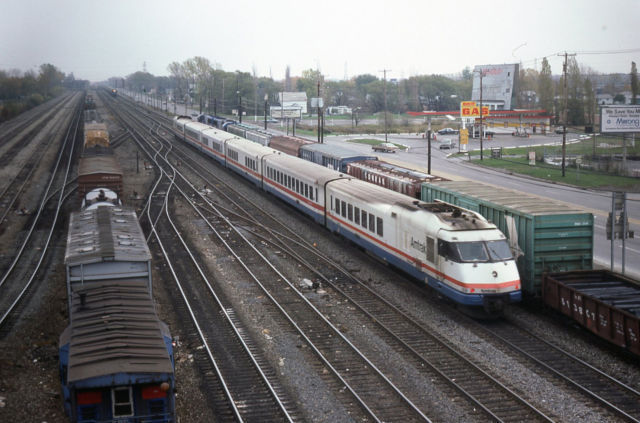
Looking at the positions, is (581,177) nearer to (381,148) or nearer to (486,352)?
(381,148)

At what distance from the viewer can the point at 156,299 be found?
21.1 metres

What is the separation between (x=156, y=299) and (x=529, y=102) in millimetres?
139939

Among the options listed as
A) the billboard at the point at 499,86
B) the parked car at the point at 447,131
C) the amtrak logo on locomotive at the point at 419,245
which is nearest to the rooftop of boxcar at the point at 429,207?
the amtrak logo on locomotive at the point at 419,245

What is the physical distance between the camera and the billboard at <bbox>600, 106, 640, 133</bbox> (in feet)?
168

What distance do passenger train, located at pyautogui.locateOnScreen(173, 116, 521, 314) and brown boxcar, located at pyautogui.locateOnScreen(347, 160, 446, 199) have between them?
7.97ft

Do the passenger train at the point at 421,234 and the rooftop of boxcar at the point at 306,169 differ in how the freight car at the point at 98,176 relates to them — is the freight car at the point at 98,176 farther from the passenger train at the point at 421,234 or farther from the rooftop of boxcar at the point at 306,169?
the passenger train at the point at 421,234

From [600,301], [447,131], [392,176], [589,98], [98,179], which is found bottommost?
[600,301]

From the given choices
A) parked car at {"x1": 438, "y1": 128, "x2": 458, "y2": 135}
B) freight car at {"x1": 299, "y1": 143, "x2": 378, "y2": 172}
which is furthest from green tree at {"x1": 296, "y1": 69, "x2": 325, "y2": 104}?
freight car at {"x1": 299, "y1": 143, "x2": 378, "y2": 172}

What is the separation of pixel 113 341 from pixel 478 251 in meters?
10.2

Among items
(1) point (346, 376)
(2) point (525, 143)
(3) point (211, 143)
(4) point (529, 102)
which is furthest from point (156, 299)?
(4) point (529, 102)

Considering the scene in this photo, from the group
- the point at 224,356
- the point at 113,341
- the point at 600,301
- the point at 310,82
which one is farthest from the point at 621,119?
the point at 310,82

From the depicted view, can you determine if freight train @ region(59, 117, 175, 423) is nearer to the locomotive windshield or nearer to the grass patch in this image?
the locomotive windshield

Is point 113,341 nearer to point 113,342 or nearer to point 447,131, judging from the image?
point 113,342

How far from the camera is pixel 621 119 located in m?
51.5
